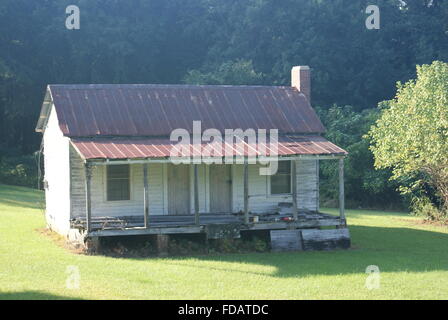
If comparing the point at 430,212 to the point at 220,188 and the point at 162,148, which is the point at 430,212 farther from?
the point at 162,148

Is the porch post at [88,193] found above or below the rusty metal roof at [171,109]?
below

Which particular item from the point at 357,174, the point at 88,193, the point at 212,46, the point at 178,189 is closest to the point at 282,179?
the point at 178,189

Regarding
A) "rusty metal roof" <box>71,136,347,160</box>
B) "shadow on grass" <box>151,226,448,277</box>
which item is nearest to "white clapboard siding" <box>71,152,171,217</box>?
"rusty metal roof" <box>71,136,347,160</box>

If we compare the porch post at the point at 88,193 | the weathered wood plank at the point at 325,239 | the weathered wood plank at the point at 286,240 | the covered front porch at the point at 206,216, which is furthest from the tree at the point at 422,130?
the porch post at the point at 88,193

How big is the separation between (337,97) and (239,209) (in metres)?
32.0

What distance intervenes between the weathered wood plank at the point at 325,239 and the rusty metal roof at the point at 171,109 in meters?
4.05

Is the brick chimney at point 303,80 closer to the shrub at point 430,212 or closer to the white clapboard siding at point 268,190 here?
the white clapboard siding at point 268,190

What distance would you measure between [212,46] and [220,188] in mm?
35097

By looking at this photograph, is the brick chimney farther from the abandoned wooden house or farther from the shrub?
the shrub

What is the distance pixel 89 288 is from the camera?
15469 millimetres

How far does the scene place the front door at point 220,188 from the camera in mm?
23844

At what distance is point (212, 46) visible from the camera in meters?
57.5
